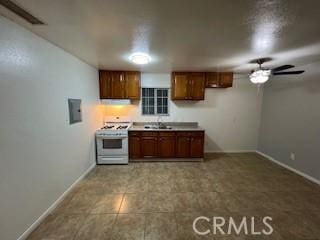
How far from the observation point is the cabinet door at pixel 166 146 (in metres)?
4.35

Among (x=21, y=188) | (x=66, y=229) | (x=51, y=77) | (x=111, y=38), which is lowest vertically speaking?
(x=66, y=229)

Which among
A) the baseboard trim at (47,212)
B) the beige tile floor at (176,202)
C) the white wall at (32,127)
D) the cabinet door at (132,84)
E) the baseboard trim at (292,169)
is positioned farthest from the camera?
the cabinet door at (132,84)

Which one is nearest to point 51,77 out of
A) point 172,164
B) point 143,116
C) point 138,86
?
point 138,86

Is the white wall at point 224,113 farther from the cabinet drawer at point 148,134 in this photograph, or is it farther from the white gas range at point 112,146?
the white gas range at point 112,146

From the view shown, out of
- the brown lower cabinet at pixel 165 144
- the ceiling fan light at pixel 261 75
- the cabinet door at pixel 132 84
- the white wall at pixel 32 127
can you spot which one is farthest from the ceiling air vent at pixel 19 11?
the ceiling fan light at pixel 261 75

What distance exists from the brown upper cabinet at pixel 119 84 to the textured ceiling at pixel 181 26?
1.51 meters

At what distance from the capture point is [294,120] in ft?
12.5

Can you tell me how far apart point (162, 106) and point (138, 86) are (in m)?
0.96

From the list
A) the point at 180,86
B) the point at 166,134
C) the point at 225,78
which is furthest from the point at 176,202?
the point at 225,78

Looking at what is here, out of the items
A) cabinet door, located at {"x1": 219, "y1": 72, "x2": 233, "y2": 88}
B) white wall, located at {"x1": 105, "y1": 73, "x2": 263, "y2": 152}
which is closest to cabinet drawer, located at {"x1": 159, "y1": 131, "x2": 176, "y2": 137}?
white wall, located at {"x1": 105, "y1": 73, "x2": 263, "y2": 152}

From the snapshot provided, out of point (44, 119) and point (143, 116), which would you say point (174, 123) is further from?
point (44, 119)

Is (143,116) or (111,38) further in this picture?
(143,116)

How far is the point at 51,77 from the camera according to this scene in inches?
94.0

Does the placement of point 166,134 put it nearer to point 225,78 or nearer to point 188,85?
point 188,85
